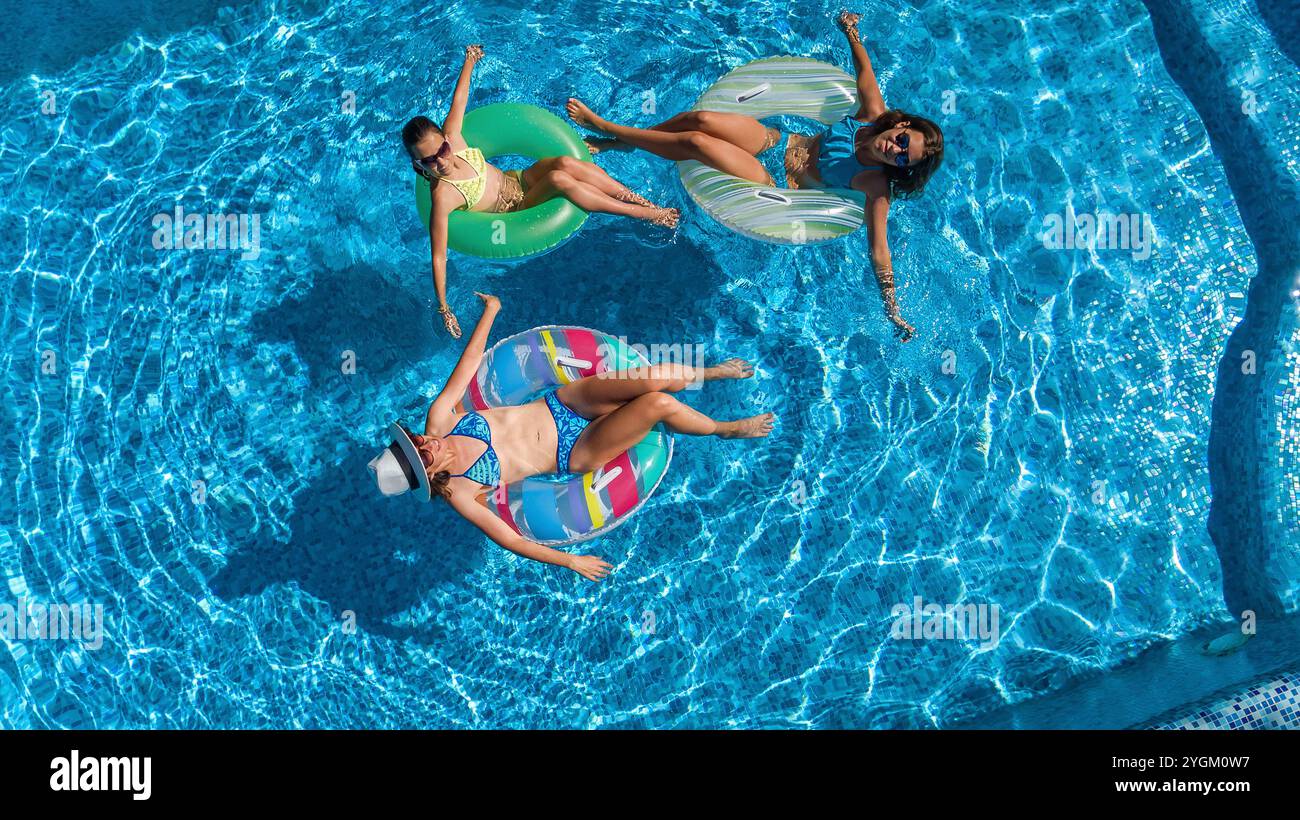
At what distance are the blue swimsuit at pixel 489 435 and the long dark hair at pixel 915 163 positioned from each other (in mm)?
1914

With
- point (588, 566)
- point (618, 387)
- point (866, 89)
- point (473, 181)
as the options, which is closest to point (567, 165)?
point (473, 181)

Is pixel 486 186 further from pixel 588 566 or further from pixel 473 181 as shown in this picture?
pixel 588 566

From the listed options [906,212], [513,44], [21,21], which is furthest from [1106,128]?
[21,21]

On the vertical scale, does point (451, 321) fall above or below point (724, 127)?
below

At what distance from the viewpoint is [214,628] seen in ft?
17.8

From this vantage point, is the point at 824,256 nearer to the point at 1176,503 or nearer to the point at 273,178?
the point at 1176,503

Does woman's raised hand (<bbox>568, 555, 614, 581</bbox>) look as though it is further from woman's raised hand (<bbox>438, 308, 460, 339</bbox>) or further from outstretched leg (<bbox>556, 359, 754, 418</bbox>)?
woman's raised hand (<bbox>438, 308, 460, 339</bbox>)

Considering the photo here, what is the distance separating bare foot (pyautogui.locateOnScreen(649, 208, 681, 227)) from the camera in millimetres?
5535

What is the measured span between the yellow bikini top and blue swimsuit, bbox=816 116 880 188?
68.6 inches

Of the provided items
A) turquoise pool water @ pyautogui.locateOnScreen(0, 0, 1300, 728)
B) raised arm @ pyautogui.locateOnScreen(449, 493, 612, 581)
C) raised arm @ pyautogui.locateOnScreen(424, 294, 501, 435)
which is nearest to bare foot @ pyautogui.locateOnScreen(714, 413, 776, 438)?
turquoise pool water @ pyautogui.locateOnScreen(0, 0, 1300, 728)

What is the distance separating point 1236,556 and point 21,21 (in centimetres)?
756

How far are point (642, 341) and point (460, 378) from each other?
1.33 metres

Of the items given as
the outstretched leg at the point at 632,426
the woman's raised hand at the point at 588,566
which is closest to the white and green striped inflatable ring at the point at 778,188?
the outstretched leg at the point at 632,426

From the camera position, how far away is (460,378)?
474cm
